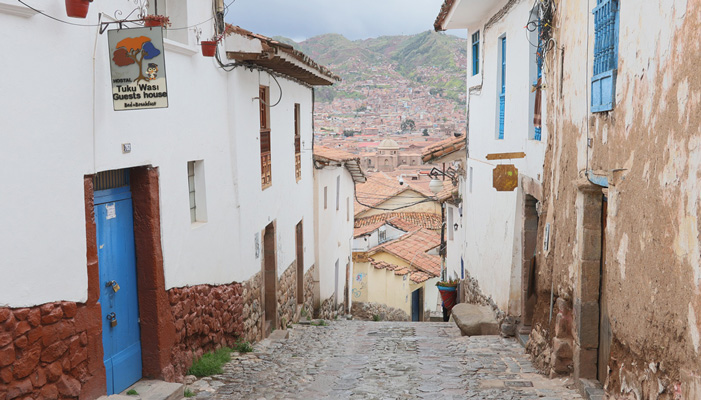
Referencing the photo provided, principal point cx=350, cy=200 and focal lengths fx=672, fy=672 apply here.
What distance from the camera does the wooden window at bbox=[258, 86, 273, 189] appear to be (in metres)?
11.3

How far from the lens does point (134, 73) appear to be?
5695 millimetres

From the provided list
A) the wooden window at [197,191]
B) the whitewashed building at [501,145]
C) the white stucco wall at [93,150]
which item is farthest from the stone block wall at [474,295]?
the wooden window at [197,191]

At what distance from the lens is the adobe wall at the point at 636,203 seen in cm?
430

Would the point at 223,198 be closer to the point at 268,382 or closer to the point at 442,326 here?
the point at 268,382

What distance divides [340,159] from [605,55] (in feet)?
42.1

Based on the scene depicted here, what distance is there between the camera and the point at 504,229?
37.4 feet

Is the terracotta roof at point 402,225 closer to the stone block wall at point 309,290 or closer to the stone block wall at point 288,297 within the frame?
the stone block wall at point 309,290

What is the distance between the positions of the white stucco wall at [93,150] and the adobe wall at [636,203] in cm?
429

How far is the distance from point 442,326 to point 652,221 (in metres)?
9.29

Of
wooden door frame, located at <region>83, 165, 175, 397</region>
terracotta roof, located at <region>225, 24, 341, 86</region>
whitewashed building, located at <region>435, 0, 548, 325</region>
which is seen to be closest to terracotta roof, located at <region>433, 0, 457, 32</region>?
whitewashed building, located at <region>435, 0, 548, 325</region>

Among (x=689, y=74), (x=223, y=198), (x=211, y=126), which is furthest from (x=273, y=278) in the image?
(x=689, y=74)

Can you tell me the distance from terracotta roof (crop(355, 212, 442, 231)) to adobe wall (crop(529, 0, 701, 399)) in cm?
3154

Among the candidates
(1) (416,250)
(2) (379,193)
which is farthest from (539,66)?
(2) (379,193)

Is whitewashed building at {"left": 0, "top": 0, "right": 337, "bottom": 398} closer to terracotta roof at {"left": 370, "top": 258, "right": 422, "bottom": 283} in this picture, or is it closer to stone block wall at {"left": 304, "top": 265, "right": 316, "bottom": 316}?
stone block wall at {"left": 304, "top": 265, "right": 316, "bottom": 316}
